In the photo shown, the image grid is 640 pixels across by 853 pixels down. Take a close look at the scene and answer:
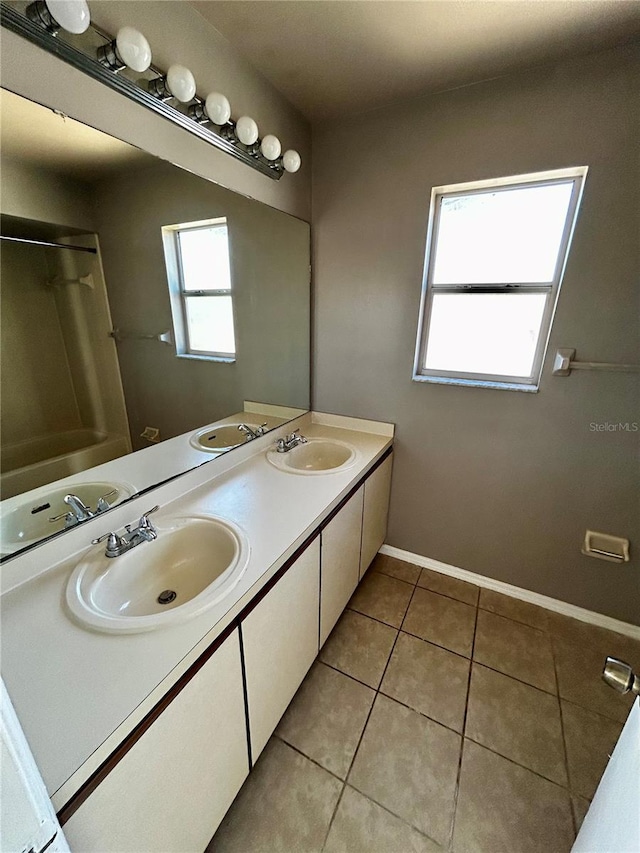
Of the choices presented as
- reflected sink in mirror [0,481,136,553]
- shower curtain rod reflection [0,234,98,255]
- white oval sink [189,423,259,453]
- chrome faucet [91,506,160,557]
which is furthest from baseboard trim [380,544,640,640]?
shower curtain rod reflection [0,234,98,255]

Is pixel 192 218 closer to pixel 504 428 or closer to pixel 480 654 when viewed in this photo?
pixel 504 428

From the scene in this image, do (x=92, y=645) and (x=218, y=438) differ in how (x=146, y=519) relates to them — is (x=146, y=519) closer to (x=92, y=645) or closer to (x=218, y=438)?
(x=92, y=645)

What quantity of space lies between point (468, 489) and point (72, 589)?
1760 millimetres

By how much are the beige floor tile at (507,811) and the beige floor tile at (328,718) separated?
38 centimetres

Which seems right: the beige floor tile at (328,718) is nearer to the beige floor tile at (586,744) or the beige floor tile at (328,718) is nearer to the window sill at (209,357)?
the beige floor tile at (586,744)

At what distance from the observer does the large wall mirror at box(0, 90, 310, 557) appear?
874mm

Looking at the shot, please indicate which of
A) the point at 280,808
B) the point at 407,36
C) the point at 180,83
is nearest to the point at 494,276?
the point at 407,36

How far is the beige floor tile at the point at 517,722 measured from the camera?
3.97 ft

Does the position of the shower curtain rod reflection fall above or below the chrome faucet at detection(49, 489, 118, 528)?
above

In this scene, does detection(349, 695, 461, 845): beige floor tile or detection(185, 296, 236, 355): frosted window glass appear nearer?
detection(349, 695, 461, 845): beige floor tile

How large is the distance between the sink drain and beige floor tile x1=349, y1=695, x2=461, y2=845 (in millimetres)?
879

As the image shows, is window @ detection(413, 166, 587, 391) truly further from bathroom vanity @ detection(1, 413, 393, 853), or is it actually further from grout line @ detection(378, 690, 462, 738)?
grout line @ detection(378, 690, 462, 738)

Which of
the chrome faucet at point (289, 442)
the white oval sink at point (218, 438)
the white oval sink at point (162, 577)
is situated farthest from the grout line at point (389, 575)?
the white oval sink at point (162, 577)

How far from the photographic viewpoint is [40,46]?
31.0 inches
